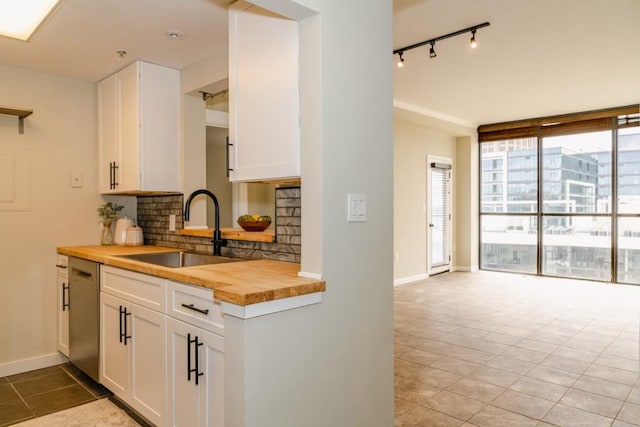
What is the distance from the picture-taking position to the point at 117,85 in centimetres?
333

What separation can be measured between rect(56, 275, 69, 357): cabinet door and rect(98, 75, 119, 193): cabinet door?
0.82m

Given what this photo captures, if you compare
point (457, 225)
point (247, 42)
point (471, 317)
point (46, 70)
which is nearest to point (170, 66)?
point (46, 70)

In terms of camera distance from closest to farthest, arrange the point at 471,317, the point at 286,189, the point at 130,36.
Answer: the point at 286,189, the point at 130,36, the point at 471,317

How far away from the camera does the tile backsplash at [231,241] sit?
234 cm

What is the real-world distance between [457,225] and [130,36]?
21.3 ft

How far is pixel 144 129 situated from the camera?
10.3ft

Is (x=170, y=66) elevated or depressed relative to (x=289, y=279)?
elevated

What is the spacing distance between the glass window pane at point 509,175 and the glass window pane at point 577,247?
0.52 metres

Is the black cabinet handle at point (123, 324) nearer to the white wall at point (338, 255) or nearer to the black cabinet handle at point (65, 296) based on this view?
the black cabinet handle at point (65, 296)

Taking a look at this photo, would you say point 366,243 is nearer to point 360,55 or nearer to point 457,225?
point 360,55

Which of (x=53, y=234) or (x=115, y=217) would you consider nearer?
(x=53, y=234)

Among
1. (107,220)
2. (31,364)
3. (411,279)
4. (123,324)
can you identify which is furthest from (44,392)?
(411,279)

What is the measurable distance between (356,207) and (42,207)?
2828 mm

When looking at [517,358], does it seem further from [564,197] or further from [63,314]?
[564,197]
